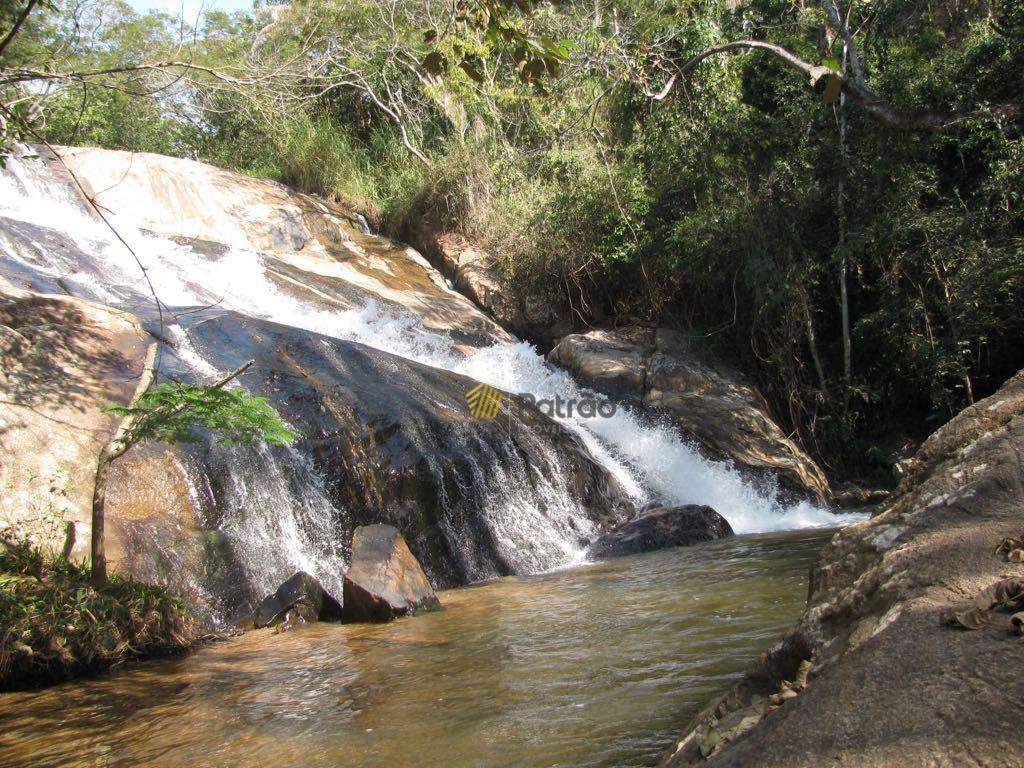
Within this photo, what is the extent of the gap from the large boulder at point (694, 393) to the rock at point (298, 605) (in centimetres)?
692

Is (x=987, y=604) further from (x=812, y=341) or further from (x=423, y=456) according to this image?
(x=812, y=341)

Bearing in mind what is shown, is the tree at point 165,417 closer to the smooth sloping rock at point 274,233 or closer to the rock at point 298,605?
the rock at point 298,605

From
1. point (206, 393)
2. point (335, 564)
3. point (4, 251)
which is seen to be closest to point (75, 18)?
point (206, 393)

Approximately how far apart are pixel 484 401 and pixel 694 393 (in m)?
3.99

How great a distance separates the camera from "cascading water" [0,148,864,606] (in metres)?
7.03

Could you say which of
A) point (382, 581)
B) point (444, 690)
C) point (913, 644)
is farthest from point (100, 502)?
point (913, 644)

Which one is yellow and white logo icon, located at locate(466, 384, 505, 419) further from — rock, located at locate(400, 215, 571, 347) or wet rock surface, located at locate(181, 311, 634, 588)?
rock, located at locate(400, 215, 571, 347)

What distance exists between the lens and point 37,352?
7195mm

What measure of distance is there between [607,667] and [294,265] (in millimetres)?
12833

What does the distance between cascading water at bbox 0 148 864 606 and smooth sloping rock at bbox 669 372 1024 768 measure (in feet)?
13.3

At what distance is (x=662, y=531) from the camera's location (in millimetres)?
8516

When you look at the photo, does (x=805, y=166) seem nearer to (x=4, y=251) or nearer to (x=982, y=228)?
(x=982, y=228)

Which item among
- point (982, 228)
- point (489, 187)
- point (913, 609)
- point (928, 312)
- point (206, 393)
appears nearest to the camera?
point (913, 609)

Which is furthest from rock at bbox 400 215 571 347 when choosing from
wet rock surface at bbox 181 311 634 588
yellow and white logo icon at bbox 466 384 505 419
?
wet rock surface at bbox 181 311 634 588
